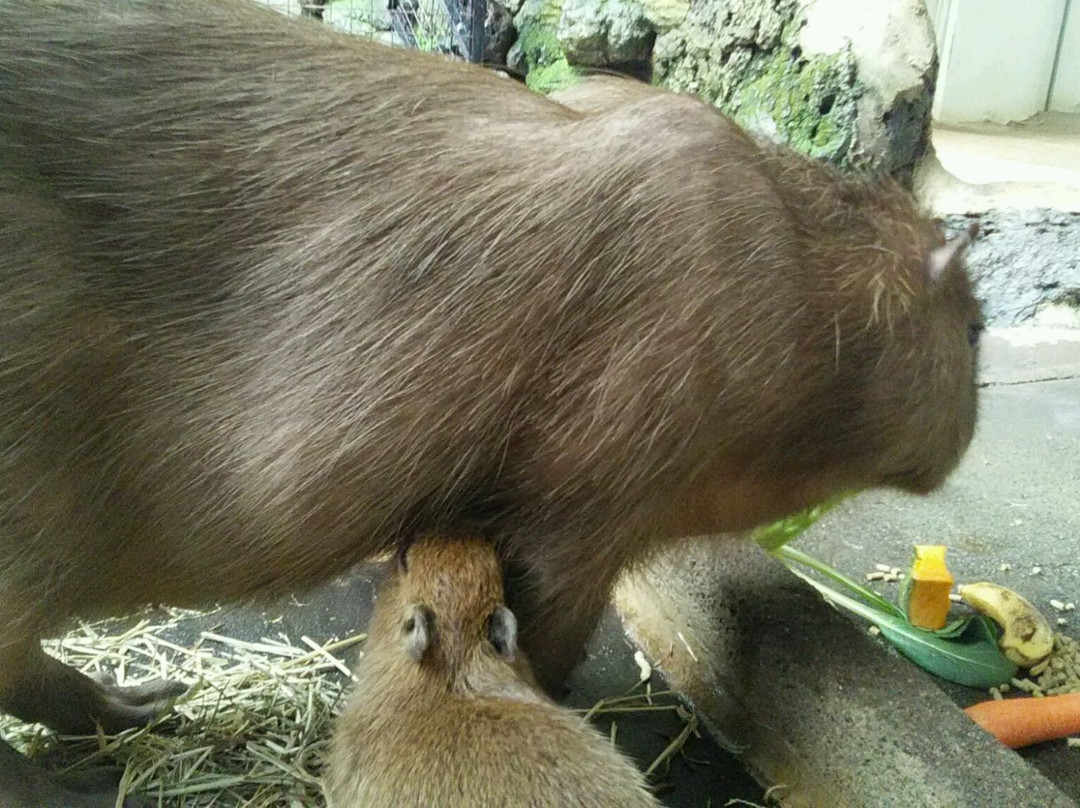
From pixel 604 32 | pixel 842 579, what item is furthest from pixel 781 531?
pixel 604 32

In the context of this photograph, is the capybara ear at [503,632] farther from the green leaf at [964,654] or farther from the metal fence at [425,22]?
the metal fence at [425,22]

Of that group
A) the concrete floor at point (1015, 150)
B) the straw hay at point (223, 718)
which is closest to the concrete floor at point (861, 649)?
the straw hay at point (223, 718)

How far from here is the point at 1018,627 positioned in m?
2.32

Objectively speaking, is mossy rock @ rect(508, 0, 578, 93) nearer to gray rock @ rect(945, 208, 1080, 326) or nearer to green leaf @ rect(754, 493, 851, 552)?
gray rock @ rect(945, 208, 1080, 326)

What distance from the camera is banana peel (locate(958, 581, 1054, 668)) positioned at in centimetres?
231

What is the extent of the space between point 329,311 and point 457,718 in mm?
617

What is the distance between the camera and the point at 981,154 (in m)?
5.38

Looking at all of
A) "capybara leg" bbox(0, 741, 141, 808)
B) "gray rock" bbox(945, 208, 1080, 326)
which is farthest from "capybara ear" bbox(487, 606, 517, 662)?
"gray rock" bbox(945, 208, 1080, 326)

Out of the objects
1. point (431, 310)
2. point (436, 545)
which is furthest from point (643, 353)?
point (436, 545)

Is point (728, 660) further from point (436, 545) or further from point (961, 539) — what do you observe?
point (961, 539)

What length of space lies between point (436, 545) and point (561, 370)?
1.17 ft

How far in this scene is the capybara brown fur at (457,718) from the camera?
1.39 metres

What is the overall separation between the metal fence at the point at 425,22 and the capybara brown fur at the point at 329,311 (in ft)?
7.72

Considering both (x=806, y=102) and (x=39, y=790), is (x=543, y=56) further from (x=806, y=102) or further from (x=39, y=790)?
(x=39, y=790)
